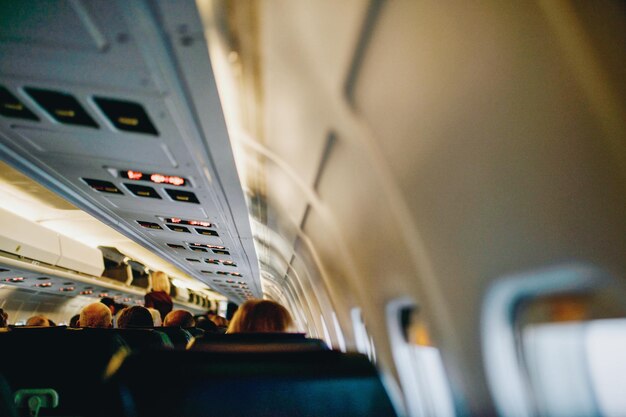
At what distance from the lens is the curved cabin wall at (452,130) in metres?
1.16

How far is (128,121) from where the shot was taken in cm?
300

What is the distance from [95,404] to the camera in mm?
2871

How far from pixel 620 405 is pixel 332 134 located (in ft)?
6.76

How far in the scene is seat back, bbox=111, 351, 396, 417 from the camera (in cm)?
116

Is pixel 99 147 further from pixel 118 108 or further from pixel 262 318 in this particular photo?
pixel 262 318

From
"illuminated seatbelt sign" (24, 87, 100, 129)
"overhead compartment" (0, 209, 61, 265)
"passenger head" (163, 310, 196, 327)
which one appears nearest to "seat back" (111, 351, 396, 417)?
"illuminated seatbelt sign" (24, 87, 100, 129)

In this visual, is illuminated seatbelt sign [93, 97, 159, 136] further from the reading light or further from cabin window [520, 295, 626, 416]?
cabin window [520, 295, 626, 416]

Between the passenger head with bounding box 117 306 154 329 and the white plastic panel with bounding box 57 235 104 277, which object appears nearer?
the passenger head with bounding box 117 306 154 329

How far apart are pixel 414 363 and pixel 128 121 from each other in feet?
10.5

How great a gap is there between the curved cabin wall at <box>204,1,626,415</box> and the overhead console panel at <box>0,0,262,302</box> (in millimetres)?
328

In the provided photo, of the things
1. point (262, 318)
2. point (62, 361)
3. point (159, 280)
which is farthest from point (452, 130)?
point (159, 280)

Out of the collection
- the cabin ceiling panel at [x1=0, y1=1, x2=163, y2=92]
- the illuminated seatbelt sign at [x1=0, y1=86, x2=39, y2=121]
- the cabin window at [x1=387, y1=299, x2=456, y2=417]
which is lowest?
the cabin window at [x1=387, y1=299, x2=456, y2=417]

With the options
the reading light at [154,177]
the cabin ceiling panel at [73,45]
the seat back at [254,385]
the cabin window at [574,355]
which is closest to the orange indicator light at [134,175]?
the reading light at [154,177]

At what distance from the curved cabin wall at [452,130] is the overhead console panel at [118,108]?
1.07 feet
